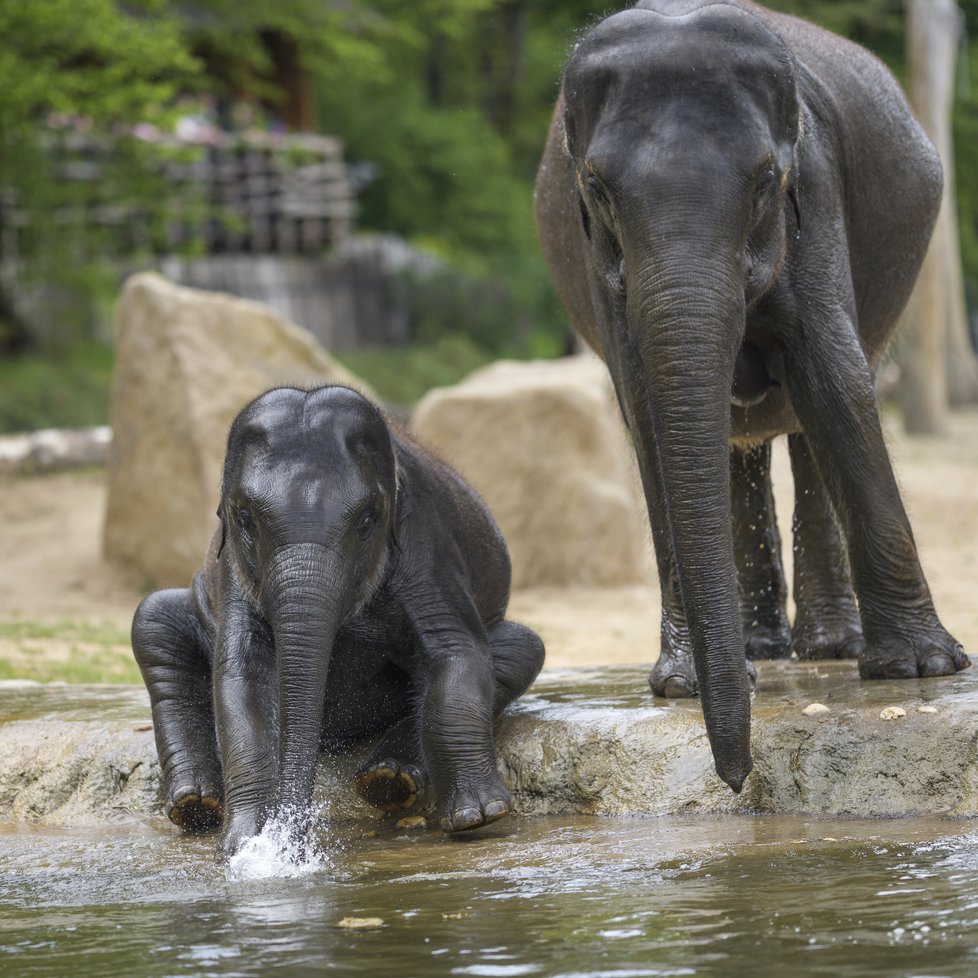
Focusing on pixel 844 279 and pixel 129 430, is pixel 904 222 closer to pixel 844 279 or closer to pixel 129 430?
pixel 844 279

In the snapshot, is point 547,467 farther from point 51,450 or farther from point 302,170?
point 302,170

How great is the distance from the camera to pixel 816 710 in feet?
18.6

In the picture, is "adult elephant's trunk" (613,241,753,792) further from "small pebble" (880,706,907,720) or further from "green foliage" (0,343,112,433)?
"green foliage" (0,343,112,433)

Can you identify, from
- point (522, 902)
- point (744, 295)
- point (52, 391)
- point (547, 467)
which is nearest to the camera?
point (522, 902)

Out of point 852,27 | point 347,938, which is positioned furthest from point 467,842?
point 852,27

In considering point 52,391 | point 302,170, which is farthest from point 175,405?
point 302,170

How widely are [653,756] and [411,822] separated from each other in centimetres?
78

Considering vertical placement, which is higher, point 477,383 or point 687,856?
point 477,383

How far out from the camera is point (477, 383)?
14.3 m

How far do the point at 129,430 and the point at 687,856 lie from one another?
1028 centimetres

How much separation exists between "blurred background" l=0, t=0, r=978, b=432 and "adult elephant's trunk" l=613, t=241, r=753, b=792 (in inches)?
566

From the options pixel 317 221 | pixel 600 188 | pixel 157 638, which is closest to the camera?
pixel 600 188

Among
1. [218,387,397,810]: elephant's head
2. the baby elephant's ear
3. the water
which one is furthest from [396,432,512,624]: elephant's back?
the water

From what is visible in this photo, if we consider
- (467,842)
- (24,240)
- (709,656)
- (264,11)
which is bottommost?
(467,842)
